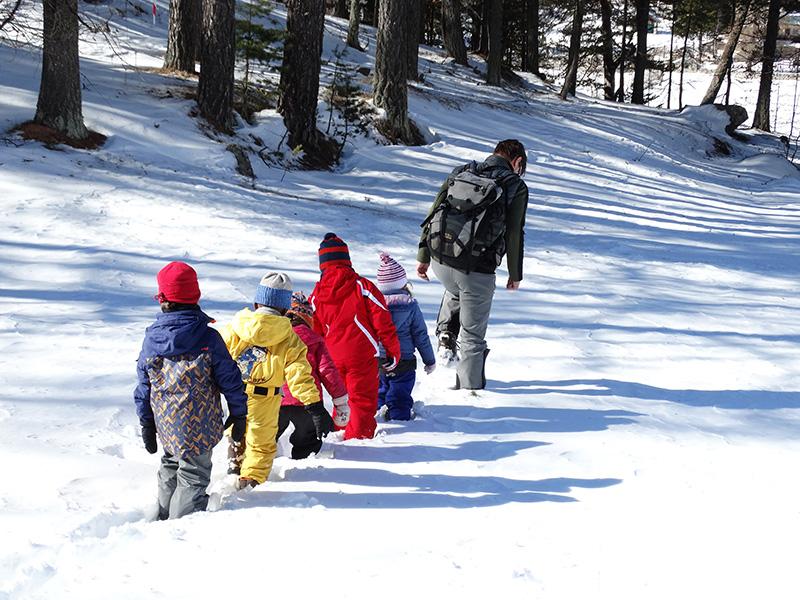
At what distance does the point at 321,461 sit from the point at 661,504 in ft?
6.67

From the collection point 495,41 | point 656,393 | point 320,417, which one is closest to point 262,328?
point 320,417

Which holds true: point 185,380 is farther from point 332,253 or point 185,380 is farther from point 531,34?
point 531,34

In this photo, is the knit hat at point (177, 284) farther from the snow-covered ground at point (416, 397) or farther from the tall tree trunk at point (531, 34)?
the tall tree trunk at point (531, 34)

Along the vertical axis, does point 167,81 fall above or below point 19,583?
above

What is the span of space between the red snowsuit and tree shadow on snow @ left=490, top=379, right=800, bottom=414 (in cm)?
77

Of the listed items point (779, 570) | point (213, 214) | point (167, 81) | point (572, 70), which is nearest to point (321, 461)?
point (779, 570)

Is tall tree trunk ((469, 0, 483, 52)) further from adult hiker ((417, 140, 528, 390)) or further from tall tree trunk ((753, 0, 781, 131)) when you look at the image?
adult hiker ((417, 140, 528, 390))

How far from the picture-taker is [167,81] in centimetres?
1404

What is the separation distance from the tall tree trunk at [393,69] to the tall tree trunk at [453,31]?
1266 cm

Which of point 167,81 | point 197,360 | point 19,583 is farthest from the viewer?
point 167,81

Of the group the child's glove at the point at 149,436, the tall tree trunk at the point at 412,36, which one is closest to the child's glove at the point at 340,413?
the child's glove at the point at 149,436

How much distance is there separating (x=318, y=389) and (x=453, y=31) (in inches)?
1010

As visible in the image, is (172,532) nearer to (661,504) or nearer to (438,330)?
(661,504)

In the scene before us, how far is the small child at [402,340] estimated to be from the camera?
18.1 feet
